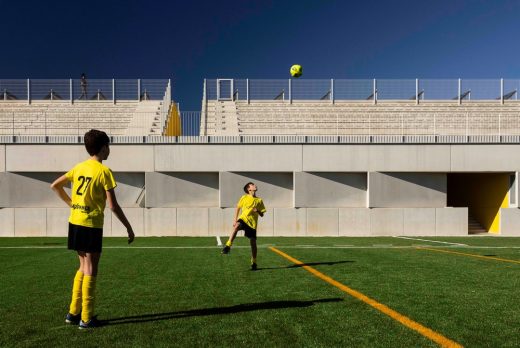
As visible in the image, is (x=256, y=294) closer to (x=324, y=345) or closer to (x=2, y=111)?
(x=324, y=345)

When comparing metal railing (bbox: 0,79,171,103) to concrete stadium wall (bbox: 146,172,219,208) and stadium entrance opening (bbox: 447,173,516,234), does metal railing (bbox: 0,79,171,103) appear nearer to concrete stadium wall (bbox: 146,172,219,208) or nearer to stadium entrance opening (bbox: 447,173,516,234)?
concrete stadium wall (bbox: 146,172,219,208)

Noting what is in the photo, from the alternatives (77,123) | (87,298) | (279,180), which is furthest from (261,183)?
(87,298)

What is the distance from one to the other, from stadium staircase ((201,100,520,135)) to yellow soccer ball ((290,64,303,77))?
2.82 meters

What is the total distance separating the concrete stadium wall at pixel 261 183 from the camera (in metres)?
19.0

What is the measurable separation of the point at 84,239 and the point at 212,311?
60.6 inches

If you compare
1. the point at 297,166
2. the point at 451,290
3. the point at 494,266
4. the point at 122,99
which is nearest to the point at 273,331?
the point at 451,290

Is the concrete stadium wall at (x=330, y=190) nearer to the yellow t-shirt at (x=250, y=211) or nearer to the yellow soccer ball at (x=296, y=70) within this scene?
the yellow t-shirt at (x=250, y=211)

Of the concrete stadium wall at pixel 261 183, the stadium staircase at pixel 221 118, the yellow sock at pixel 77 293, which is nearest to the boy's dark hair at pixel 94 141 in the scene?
the yellow sock at pixel 77 293

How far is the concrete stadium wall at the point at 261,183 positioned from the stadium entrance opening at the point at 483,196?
85 cm

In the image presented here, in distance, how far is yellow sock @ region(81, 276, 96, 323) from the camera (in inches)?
159

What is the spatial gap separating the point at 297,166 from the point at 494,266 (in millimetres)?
11563

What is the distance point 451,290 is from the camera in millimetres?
5801

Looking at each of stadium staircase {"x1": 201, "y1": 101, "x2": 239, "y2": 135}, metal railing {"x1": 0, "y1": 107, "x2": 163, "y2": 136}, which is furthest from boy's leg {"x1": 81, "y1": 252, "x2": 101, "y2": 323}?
stadium staircase {"x1": 201, "y1": 101, "x2": 239, "y2": 135}

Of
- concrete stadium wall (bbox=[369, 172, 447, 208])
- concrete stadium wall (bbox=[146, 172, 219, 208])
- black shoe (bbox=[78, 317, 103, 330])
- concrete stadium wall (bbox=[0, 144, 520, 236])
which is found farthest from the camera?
concrete stadium wall (bbox=[369, 172, 447, 208])
